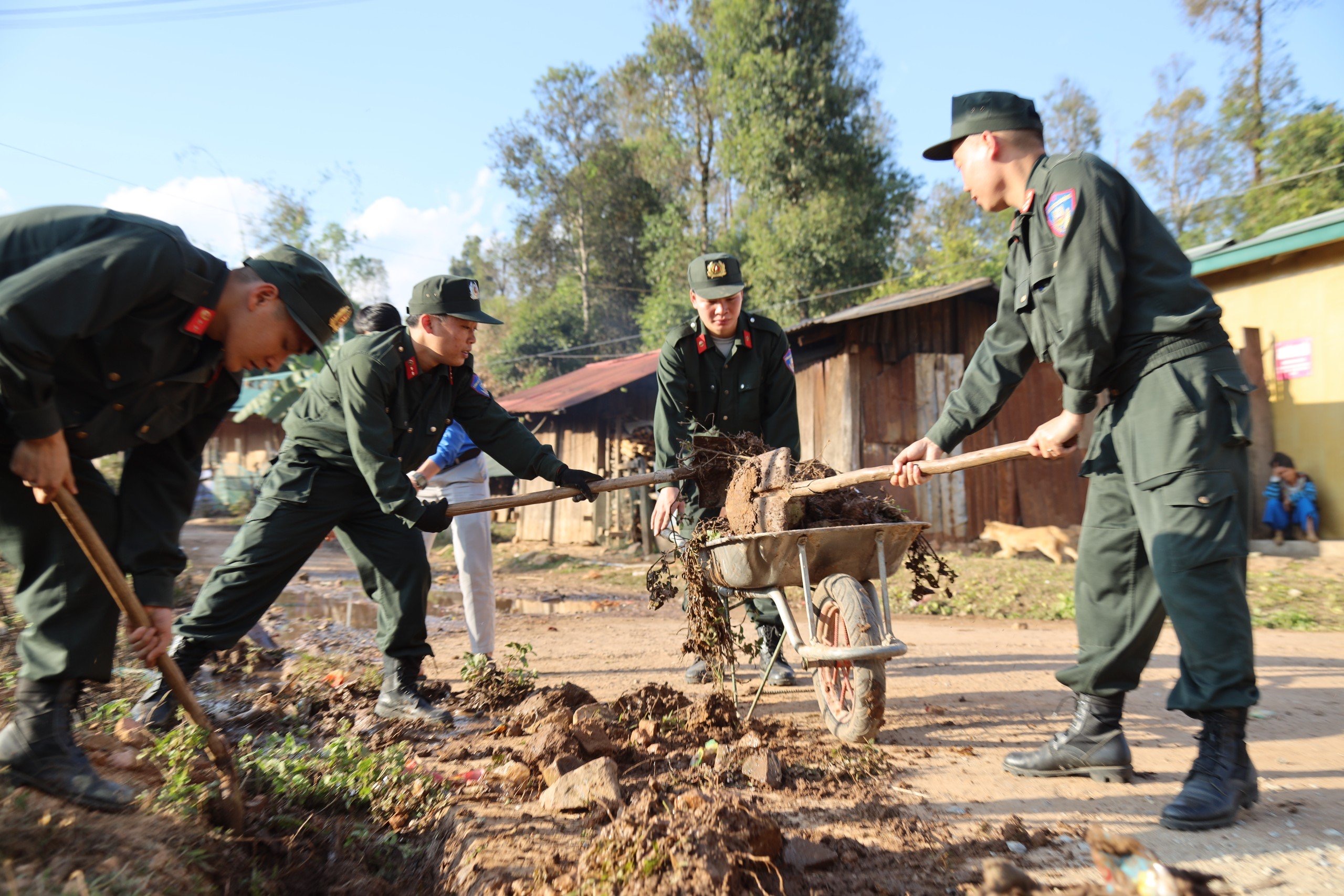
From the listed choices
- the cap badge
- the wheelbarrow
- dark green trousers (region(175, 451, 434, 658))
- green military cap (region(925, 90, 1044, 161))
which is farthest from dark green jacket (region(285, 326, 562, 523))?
green military cap (region(925, 90, 1044, 161))

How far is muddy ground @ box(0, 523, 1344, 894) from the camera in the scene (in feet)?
7.37

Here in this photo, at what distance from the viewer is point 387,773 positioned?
3.13 meters

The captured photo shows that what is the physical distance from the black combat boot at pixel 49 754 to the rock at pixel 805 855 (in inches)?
73.5

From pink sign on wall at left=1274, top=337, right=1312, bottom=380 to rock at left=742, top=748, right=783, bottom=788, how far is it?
994 cm

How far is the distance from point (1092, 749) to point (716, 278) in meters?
2.79

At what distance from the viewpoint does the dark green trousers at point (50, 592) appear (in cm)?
245

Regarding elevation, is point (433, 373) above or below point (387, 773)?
above

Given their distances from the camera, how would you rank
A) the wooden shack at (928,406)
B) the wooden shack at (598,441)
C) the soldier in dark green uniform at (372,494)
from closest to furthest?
1. the soldier in dark green uniform at (372,494)
2. the wooden shack at (928,406)
3. the wooden shack at (598,441)

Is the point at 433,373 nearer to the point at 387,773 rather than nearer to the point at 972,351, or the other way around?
the point at 387,773

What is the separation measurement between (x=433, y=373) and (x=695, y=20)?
2763 cm

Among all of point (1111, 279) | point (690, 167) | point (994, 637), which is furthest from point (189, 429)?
point (690, 167)

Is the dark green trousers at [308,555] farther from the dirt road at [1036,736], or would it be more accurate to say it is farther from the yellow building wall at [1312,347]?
the yellow building wall at [1312,347]

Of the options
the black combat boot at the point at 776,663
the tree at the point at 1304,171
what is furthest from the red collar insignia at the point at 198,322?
the tree at the point at 1304,171

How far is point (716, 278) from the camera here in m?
4.59
